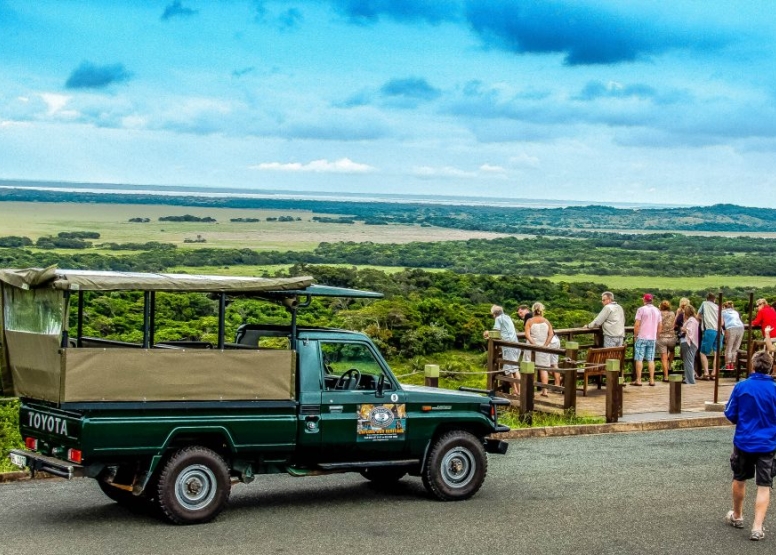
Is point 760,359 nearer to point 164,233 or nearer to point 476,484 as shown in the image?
point 476,484

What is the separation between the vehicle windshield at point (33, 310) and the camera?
439 inches

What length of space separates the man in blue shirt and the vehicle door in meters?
3.38

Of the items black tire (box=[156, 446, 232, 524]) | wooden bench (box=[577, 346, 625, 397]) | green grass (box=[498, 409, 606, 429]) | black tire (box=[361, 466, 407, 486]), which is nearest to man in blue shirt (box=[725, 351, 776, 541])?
black tire (box=[361, 466, 407, 486])

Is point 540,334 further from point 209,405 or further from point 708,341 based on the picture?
point 209,405

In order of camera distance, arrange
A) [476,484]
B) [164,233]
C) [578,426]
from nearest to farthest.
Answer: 1. [476,484]
2. [578,426]
3. [164,233]

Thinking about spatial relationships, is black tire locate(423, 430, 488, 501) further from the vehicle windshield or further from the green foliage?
the green foliage

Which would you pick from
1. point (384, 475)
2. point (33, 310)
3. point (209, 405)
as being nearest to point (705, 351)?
point (384, 475)

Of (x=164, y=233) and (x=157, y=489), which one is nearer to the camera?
(x=157, y=489)

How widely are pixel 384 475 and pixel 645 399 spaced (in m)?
9.41

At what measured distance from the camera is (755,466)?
37.0 ft

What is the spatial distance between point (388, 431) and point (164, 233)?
538ft

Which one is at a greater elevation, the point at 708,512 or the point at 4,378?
the point at 4,378

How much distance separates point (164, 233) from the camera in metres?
173

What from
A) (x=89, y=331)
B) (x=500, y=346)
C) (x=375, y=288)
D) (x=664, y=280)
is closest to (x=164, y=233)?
(x=664, y=280)
